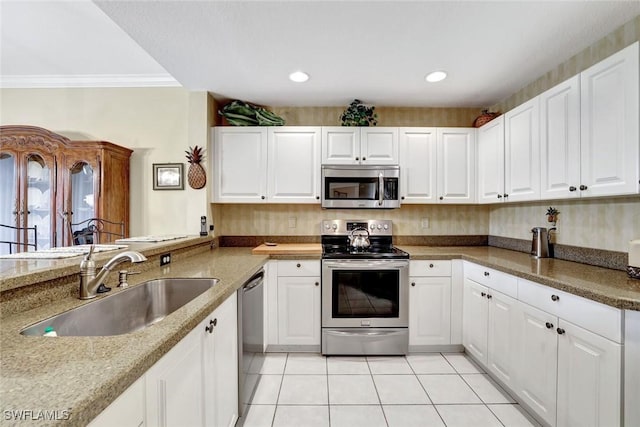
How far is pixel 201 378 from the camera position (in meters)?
1.18

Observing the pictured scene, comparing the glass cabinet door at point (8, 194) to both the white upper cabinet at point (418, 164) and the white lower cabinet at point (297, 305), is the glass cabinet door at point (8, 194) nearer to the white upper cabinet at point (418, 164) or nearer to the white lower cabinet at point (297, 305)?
the white lower cabinet at point (297, 305)

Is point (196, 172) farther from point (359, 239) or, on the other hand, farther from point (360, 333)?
point (360, 333)

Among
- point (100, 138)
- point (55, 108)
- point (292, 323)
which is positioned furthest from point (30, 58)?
point (292, 323)

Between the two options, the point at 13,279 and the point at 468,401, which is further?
the point at 468,401

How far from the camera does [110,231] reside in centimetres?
293

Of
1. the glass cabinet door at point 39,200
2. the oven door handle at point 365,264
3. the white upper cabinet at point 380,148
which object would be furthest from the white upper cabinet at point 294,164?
the glass cabinet door at point 39,200

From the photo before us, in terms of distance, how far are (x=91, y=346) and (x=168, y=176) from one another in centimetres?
260

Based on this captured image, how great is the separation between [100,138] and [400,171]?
3130mm

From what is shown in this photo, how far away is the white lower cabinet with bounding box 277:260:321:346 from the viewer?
2625mm

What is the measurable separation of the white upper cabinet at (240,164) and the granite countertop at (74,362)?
1854 mm

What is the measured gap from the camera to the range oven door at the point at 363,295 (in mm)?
2588

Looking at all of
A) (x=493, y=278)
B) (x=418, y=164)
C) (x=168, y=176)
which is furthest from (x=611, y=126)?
(x=168, y=176)

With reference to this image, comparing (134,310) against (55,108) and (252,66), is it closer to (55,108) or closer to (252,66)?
(252,66)

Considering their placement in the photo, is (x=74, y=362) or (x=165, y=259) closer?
(x=74, y=362)
